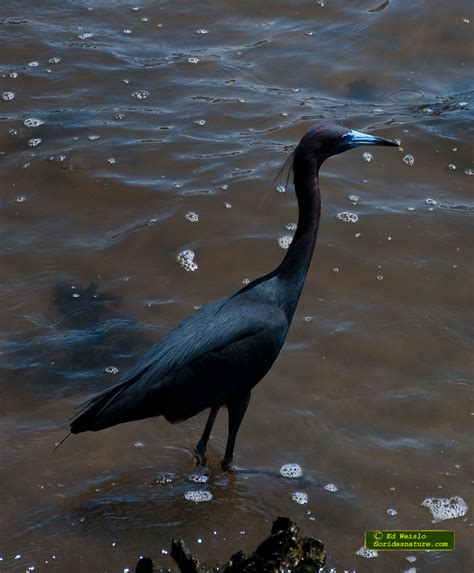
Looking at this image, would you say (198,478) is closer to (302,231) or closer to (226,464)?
(226,464)

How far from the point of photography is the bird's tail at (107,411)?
5691 mm

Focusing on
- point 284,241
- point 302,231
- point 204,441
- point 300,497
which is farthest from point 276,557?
point 284,241

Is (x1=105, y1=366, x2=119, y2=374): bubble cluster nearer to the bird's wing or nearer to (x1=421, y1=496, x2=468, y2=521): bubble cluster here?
the bird's wing

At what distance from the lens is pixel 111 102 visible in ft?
31.6

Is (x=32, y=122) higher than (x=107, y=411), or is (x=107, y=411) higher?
(x=32, y=122)

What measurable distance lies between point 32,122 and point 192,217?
81.2 inches

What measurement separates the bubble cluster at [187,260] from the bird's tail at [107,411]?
2.03 metres

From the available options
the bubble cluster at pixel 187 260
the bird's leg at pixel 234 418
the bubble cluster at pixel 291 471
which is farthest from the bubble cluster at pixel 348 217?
the bubble cluster at pixel 291 471

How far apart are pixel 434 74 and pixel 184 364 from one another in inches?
207

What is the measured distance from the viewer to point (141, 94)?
31.9 ft

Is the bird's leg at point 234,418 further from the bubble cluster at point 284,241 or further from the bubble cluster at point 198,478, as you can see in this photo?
the bubble cluster at point 284,241

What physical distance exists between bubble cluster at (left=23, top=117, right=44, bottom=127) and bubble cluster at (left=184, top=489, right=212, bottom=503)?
4426 mm

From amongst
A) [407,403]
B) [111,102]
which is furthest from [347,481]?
[111,102]

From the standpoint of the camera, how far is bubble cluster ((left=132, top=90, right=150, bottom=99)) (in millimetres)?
9680
